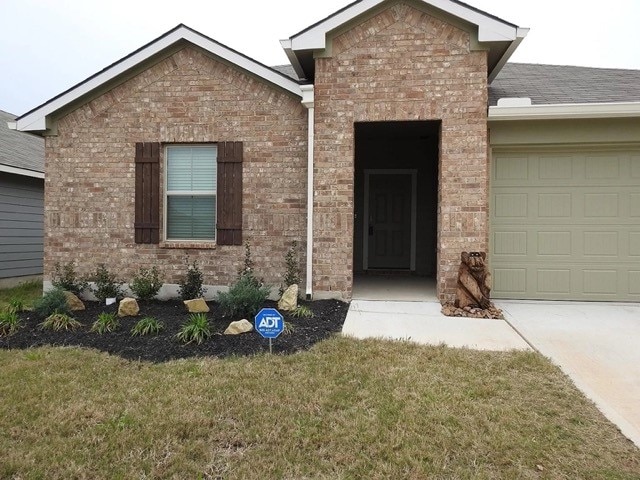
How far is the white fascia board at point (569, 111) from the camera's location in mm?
6066

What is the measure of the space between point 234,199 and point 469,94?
12.9ft

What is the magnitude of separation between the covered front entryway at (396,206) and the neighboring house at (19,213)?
7680mm

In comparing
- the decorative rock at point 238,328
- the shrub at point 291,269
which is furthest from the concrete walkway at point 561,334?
the decorative rock at point 238,328

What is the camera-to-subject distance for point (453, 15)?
19.8 feet

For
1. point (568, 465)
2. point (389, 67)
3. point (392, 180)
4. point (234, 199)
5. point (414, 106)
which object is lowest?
point (568, 465)

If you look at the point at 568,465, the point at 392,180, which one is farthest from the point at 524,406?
the point at 392,180

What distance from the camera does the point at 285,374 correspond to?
12.2 ft

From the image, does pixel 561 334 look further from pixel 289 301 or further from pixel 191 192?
pixel 191 192

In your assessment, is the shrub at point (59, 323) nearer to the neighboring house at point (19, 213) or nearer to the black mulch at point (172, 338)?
the black mulch at point (172, 338)

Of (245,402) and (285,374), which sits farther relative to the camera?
(285,374)

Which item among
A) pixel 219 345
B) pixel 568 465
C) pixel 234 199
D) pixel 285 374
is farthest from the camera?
pixel 234 199

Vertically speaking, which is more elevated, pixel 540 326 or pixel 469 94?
pixel 469 94

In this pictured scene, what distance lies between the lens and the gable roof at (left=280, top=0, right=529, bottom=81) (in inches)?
233

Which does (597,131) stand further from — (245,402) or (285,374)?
(245,402)
